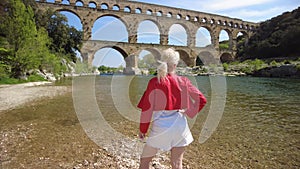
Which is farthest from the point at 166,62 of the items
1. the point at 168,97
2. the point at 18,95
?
the point at 18,95

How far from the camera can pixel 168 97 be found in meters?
1.92

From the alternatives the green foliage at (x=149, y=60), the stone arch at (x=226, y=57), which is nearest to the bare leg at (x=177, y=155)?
the green foliage at (x=149, y=60)

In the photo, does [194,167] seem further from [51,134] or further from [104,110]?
[104,110]

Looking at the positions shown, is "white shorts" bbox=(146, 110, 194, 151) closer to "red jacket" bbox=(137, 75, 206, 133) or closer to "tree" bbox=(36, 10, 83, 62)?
"red jacket" bbox=(137, 75, 206, 133)

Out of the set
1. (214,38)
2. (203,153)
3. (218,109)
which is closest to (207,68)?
(214,38)

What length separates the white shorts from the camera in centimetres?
198

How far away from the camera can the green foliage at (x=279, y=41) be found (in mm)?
39969

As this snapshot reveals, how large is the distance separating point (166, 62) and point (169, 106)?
406 mm

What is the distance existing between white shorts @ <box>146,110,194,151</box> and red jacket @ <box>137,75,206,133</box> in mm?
68

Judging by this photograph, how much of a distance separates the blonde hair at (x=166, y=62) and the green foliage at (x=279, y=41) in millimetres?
45958

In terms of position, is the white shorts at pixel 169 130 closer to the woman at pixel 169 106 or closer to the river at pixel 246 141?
the woman at pixel 169 106

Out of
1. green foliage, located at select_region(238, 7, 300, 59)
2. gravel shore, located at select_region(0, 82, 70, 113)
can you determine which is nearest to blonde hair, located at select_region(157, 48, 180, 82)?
gravel shore, located at select_region(0, 82, 70, 113)

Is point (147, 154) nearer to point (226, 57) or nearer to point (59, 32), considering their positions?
point (59, 32)

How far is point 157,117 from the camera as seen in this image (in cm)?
200
